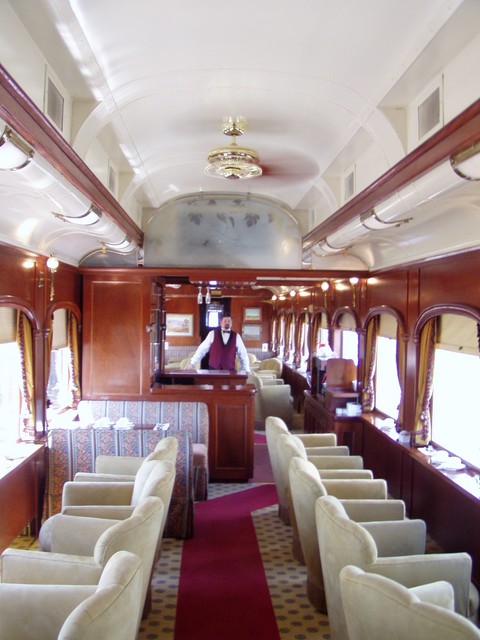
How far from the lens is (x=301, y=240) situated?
737cm

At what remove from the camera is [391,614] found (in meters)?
2.10

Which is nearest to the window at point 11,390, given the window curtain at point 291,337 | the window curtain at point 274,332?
the window curtain at point 291,337

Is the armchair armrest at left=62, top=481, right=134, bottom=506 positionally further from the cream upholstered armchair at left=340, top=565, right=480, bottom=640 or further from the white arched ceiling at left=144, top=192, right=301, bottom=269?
the white arched ceiling at left=144, top=192, right=301, bottom=269

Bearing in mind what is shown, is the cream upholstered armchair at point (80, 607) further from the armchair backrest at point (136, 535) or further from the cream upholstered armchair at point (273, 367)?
the cream upholstered armchair at point (273, 367)

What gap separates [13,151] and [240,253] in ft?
16.0

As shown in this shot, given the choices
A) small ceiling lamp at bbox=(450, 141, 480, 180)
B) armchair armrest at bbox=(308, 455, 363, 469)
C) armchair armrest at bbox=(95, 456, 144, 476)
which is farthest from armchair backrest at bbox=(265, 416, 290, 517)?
small ceiling lamp at bbox=(450, 141, 480, 180)

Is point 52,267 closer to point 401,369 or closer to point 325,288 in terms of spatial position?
point 401,369

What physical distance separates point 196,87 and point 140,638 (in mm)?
3750

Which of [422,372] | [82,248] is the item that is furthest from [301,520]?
[82,248]

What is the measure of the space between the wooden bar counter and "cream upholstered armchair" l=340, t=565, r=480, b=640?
14.5 feet

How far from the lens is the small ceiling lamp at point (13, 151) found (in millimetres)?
2328

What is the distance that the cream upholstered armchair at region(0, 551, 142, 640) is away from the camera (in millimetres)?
1898

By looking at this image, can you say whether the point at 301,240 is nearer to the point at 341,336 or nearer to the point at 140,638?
the point at 341,336

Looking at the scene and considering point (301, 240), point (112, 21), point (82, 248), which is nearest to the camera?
point (112, 21)
